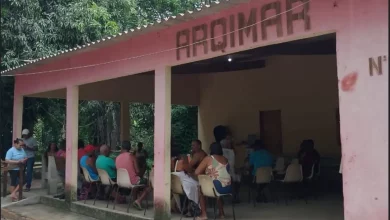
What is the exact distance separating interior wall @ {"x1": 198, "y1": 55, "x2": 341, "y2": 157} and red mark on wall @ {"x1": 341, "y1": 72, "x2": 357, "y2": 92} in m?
5.34

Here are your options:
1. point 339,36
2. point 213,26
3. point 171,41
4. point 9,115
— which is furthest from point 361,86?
point 9,115

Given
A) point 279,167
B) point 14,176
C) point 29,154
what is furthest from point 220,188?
point 29,154

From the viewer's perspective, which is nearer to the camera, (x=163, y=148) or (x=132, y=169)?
(x=163, y=148)

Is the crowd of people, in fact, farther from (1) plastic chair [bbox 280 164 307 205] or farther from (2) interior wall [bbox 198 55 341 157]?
(2) interior wall [bbox 198 55 341 157]

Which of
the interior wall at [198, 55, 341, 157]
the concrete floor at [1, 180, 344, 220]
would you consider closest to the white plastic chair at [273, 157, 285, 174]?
the concrete floor at [1, 180, 344, 220]

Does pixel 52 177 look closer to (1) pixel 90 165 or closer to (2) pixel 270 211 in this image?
(1) pixel 90 165

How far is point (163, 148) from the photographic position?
6.96 meters

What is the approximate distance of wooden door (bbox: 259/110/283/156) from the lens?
11367mm

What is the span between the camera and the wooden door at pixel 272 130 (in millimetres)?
11367

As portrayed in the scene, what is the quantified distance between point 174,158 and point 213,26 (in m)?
2.32

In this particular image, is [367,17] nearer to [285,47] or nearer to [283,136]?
[285,47]

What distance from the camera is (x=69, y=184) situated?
9.22 meters

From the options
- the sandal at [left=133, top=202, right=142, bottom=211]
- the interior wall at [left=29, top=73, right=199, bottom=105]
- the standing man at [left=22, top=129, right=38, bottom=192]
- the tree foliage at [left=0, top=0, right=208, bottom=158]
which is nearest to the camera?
the sandal at [left=133, top=202, right=142, bottom=211]

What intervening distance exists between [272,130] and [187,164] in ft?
16.8
